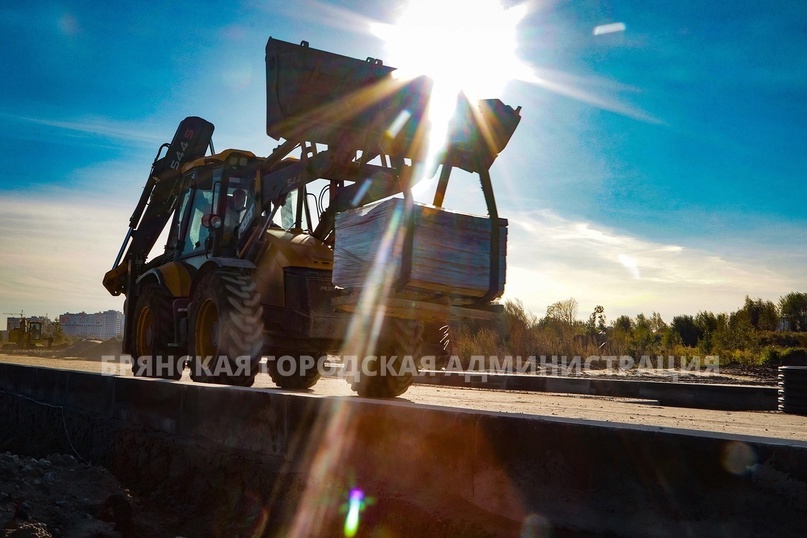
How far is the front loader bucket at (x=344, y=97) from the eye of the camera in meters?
7.39

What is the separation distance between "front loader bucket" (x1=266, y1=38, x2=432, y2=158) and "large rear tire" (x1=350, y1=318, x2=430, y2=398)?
226 cm

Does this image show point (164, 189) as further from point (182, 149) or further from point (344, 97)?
point (344, 97)

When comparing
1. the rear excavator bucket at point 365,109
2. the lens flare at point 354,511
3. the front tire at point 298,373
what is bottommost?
the lens flare at point 354,511

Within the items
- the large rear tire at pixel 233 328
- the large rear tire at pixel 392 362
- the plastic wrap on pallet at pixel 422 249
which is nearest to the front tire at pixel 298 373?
the large rear tire at pixel 392 362

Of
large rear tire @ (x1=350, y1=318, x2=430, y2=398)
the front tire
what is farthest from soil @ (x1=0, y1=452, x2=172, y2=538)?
the front tire

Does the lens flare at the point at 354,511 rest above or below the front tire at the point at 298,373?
below

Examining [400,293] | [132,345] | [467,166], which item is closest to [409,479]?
[400,293]

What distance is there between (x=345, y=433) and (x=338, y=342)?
5011mm

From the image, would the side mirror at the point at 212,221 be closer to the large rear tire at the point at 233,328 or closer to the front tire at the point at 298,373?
the large rear tire at the point at 233,328

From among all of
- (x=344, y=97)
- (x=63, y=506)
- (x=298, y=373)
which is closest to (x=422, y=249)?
(x=344, y=97)

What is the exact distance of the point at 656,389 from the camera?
11.9m

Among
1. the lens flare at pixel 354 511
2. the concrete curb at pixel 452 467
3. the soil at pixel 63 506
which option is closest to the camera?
the concrete curb at pixel 452 467

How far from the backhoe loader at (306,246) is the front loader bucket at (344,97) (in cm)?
1

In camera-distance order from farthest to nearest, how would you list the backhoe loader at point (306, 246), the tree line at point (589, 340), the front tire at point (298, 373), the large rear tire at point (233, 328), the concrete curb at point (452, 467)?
the tree line at point (589, 340) → the front tire at point (298, 373) → the large rear tire at point (233, 328) → the backhoe loader at point (306, 246) → the concrete curb at point (452, 467)
